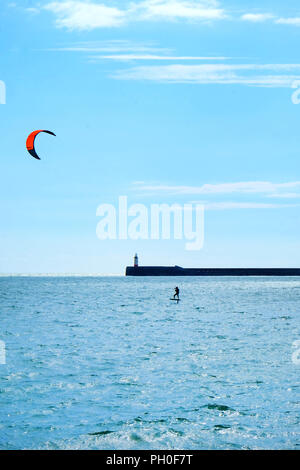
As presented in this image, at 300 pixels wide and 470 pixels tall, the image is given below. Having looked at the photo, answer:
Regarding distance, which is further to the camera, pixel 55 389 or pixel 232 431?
pixel 55 389

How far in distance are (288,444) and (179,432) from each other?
2.96 m

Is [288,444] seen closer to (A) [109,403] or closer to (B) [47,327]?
(A) [109,403]

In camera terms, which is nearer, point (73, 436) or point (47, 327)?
point (73, 436)

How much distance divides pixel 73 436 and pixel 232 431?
4.41m

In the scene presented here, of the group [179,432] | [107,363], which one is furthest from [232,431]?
[107,363]

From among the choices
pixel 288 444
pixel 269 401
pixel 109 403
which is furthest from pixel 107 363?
pixel 288 444

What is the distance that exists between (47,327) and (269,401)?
29.1 m

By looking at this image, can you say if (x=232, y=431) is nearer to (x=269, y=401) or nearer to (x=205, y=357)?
(x=269, y=401)

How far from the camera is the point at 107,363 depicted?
26.3 m

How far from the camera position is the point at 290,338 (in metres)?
36.4

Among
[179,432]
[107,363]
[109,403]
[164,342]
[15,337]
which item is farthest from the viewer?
[15,337]
